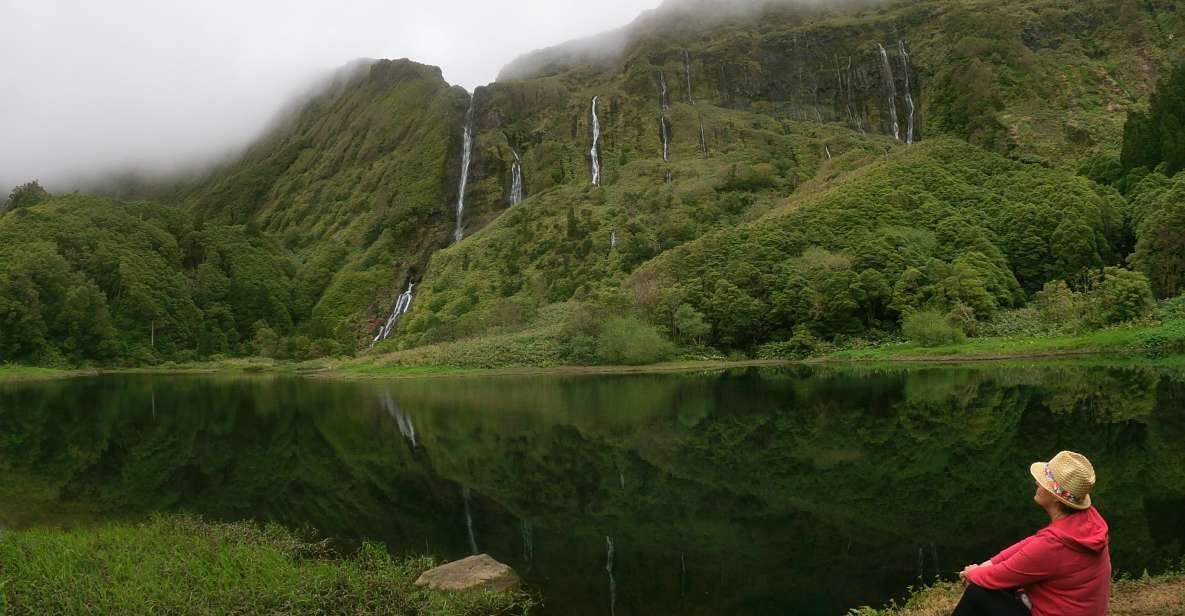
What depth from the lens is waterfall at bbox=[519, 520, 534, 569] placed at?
1617 cm

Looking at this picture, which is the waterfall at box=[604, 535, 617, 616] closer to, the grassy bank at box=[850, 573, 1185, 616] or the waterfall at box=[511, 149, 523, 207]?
the grassy bank at box=[850, 573, 1185, 616]

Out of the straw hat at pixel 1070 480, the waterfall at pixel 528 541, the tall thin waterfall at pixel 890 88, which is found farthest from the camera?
the tall thin waterfall at pixel 890 88

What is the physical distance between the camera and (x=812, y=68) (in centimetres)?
16662

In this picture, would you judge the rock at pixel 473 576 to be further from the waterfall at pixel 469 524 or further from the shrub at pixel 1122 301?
the shrub at pixel 1122 301

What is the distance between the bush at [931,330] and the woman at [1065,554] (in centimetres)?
6637

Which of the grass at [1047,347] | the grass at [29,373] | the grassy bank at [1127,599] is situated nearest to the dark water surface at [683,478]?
the grassy bank at [1127,599]

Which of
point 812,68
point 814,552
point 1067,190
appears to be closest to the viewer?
point 814,552

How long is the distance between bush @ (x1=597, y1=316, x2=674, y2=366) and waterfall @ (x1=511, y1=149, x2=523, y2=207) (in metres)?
81.9

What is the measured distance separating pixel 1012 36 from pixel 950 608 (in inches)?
5774

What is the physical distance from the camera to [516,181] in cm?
16450

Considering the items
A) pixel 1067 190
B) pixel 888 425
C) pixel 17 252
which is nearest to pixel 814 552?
pixel 888 425

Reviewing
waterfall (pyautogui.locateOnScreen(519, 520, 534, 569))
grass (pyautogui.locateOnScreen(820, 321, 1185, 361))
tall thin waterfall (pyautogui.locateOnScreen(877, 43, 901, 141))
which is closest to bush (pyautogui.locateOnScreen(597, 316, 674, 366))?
grass (pyautogui.locateOnScreen(820, 321, 1185, 361))

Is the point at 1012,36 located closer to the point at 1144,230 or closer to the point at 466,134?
the point at 1144,230

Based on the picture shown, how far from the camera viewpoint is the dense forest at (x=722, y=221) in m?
80.7
